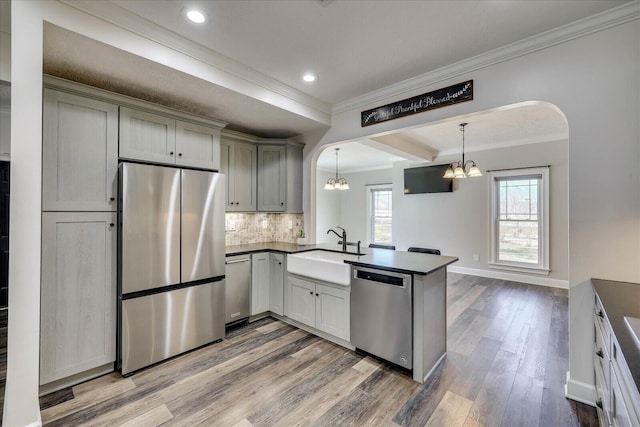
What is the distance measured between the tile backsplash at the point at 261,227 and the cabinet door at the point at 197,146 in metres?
1.09

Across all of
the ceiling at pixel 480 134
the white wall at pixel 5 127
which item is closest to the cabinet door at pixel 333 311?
the ceiling at pixel 480 134

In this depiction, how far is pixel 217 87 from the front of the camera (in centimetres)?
253

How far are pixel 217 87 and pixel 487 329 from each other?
153 inches

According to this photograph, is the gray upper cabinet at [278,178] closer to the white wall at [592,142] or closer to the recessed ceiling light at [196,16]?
the recessed ceiling light at [196,16]

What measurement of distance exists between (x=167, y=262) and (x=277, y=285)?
138 cm

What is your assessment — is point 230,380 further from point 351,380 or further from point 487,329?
point 487,329

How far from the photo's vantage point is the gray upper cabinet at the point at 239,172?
12.0 ft

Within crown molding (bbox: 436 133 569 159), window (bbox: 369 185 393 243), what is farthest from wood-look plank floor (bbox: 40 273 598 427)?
window (bbox: 369 185 393 243)

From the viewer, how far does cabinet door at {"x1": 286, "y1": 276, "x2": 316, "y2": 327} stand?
3.11 m

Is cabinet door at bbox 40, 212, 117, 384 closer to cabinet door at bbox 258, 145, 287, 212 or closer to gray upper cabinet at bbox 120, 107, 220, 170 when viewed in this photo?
gray upper cabinet at bbox 120, 107, 220, 170

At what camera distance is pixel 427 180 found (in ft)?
21.2

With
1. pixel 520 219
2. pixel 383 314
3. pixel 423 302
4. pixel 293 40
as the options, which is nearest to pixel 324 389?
pixel 383 314

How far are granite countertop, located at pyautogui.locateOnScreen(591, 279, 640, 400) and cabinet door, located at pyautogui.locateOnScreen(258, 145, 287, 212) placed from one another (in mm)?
3221

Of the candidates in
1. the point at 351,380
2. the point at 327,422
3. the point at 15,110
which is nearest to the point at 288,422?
the point at 327,422
